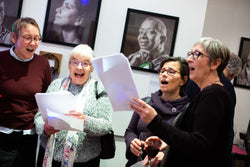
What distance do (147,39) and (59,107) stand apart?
5.73ft

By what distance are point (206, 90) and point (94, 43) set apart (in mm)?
2001

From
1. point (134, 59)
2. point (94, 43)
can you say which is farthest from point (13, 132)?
point (134, 59)

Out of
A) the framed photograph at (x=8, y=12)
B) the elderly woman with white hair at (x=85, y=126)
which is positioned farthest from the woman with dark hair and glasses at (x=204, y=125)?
the framed photograph at (x=8, y=12)

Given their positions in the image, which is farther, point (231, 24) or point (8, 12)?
point (231, 24)

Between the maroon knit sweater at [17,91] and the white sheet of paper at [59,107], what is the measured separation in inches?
17.9

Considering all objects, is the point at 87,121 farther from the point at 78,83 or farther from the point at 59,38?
the point at 59,38

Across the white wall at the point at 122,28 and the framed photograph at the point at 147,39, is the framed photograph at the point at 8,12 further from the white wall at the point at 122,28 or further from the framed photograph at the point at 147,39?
the framed photograph at the point at 147,39

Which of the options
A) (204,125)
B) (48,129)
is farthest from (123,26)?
(204,125)

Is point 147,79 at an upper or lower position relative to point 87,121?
upper

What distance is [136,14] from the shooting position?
304cm

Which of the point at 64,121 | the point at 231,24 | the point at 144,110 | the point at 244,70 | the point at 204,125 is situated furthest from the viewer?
the point at 231,24

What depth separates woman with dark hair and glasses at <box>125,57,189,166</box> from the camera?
6.16 feet

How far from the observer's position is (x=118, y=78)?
133 centimetres

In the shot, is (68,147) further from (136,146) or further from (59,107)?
(136,146)
